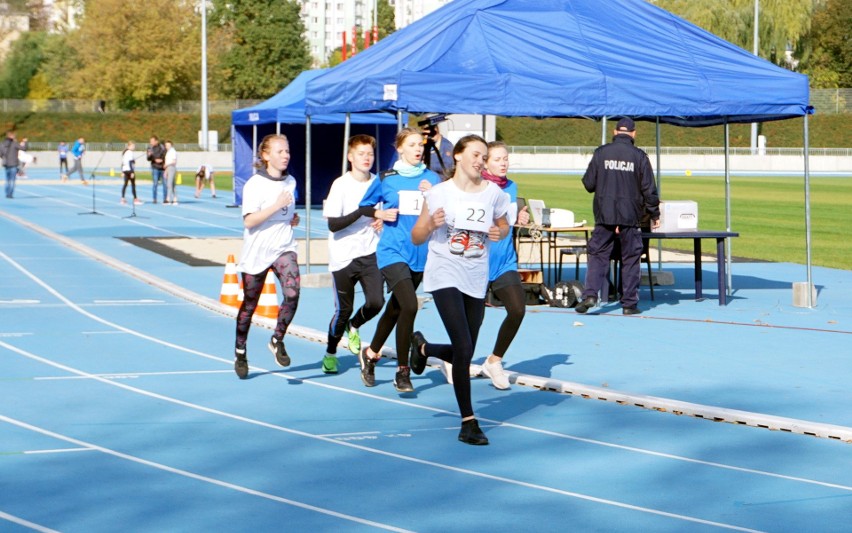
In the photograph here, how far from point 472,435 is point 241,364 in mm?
3150

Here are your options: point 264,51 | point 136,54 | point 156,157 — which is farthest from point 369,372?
point 264,51

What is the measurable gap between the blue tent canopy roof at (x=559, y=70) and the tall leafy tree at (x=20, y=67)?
105m

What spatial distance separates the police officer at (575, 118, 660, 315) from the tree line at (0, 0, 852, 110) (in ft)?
222

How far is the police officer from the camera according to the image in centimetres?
1562

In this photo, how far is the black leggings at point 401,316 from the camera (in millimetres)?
10109

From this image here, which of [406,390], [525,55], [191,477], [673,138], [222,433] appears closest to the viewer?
[191,477]

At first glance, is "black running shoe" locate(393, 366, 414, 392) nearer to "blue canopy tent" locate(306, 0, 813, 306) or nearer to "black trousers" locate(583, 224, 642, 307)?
"blue canopy tent" locate(306, 0, 813, 306)

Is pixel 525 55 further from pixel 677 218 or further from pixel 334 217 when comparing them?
pixel 334 217

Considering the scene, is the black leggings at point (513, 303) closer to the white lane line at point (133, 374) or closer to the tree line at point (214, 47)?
the white lane line at point (133, 374)

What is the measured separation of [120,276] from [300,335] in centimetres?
715

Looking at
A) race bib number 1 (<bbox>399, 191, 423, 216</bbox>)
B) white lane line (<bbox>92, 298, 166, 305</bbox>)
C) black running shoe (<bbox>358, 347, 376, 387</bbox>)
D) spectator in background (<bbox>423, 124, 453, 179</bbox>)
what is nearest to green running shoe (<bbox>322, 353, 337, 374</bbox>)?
black running shoe (<bbox>358, 347, 376, 387</bbox>)

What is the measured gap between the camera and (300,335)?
1392 cm

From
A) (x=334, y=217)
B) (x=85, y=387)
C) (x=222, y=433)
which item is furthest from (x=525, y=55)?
(x=222, y=433)

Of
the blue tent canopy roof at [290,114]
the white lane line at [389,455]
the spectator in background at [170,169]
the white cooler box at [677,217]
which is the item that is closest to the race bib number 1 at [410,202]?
the white lane line at [389,455]
